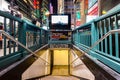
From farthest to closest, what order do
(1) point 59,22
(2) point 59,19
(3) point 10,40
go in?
(2) point 59,19
(1) point 59,22
(3) point 10,40

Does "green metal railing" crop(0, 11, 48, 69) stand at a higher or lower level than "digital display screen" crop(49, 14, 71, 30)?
lower

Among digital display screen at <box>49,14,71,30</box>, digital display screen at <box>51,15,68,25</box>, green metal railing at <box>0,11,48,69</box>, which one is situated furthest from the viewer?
digital display screen at <box>51,15,68,25</box>

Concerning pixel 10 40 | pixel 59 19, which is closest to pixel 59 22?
pixel 59 19

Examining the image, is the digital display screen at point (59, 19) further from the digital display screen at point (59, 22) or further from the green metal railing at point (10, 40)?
the green metal railing at point (10, 40)

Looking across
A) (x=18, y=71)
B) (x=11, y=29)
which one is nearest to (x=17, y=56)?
(x=11, y=29)

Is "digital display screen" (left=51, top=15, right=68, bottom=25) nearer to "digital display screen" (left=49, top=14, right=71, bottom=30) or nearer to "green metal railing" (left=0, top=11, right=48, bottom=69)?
"digital display screen" (left=49, top=14, right=71, bottom=30)

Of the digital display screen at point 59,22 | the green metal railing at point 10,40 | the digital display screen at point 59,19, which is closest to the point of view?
the green metal railing at point 10,40

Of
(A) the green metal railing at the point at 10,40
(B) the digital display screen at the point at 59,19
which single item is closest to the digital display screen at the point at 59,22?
(B) the digital display screen at the point at 59,19

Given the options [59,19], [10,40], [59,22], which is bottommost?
[10,40]

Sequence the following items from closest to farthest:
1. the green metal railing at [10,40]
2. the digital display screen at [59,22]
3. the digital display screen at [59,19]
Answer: the green metal railing at [10,40]
the digital display screen at [59,22]
the digital display screen at [59,19]

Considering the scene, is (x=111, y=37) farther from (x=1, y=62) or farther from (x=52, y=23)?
(x=52, y=23)

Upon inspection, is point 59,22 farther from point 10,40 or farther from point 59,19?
point 10,40

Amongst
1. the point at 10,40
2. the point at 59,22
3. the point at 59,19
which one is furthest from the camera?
the point at 59,19

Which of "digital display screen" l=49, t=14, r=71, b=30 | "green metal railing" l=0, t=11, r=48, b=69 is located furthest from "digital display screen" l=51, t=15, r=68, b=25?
"green metal railing" l=0, t=11, r=48, b=69
